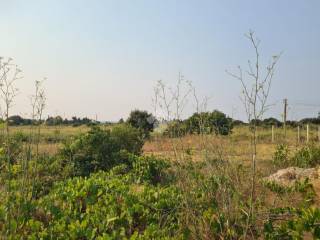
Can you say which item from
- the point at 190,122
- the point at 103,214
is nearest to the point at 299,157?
the point at 190,122

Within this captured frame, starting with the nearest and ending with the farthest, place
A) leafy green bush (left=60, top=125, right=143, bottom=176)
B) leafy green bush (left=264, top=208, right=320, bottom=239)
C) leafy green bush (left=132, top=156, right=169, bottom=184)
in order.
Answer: leafy green bush (left=264, top=208, right=320, bottom=239), leafy green bush (left=132, top=156, right=169, bottom=184), leafy green bush (left=60, top=125, right=143, bottom=176)

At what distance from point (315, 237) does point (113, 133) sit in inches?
372

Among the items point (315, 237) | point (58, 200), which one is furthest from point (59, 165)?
point (315, 237)

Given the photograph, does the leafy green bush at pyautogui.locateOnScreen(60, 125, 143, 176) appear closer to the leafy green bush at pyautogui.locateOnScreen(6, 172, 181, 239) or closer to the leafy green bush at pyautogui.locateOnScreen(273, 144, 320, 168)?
the leafy green bush at pyautogui.locateOnScreen(273, 144, 320, 168)

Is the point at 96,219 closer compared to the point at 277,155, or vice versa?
the point at 96,219

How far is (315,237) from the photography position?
3.81 m

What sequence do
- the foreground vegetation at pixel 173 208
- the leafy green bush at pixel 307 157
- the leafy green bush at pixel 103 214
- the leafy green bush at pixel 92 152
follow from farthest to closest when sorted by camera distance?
the leafy green bush at pixel 307 157
the leafy green bush at pixel 92 152
the leafy green bush at pixel 103 214
the foreground vegetation at pixel 173 208

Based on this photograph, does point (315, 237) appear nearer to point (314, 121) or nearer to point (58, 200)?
point (58, 200)

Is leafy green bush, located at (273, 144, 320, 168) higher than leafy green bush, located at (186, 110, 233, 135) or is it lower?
lower

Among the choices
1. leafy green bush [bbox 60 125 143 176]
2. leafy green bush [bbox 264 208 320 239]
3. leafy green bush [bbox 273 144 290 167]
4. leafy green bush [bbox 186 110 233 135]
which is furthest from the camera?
leafy green bush [bbox 273 144 290 167]

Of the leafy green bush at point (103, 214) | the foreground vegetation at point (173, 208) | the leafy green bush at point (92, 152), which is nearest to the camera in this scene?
the foreground vegetation at point (173, 208)

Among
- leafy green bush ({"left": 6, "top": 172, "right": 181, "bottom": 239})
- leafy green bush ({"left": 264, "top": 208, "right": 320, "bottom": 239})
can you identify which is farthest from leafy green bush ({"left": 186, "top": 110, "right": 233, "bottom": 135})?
leafy green bush ({"left": 264, "top": 208, "right": 320, "bottom": 239})

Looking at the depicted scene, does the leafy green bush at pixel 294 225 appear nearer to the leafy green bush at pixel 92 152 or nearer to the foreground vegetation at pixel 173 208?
the foreground vegetation at pixel 173 208

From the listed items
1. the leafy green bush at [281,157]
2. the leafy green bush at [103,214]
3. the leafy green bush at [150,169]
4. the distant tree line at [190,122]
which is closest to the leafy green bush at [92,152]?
the distant tree line at [190,122]
